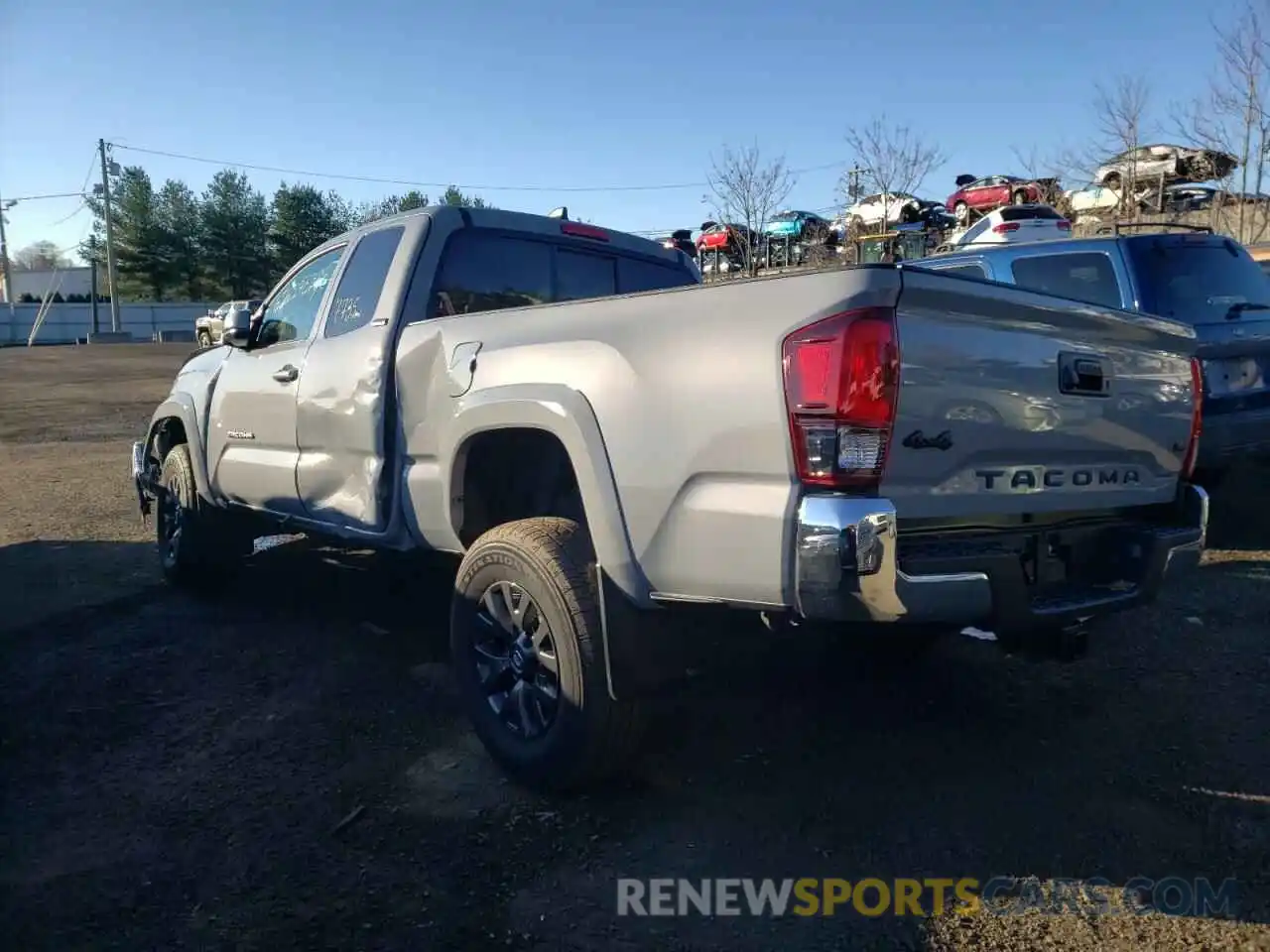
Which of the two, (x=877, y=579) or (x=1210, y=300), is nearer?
(x=877, y=579)

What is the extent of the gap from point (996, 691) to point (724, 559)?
84.6 inches

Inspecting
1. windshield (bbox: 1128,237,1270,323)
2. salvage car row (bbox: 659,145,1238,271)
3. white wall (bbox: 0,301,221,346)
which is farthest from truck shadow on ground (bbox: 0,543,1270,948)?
white wall (bbox: 0,301,221,346)

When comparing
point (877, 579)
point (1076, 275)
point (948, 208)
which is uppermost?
point (948, 208)

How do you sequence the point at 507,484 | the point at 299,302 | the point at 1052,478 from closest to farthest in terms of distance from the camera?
1. the point at 1052,478
2. the point at 507,484
3. the point at 299,302

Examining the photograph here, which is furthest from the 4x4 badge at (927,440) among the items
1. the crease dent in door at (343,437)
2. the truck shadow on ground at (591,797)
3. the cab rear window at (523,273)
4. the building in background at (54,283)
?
the building in background at (54,283)

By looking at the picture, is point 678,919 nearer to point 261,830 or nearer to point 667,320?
point 261,830

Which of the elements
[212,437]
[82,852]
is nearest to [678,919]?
[82,852]

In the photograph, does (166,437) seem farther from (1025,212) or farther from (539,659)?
(1025,212)

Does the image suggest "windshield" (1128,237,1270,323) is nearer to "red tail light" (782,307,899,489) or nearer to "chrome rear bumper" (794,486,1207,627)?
"chrome rear bumper" (794,486,1207,627)

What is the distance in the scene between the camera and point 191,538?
579 cm

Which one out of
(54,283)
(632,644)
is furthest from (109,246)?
(632,644)

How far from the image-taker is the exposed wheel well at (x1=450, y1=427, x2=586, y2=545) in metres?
3.69

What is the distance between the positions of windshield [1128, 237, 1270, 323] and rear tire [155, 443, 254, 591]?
18.8ft

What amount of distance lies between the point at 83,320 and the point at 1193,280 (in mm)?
64373
